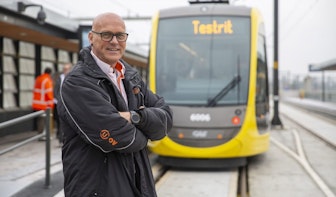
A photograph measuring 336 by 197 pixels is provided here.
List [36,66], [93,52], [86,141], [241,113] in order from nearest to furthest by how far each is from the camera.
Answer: [86,141], [93,52], [241,113], [36,66]

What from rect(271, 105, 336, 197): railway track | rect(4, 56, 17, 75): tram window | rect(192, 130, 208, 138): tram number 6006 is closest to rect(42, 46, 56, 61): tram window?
rect(4, 56, 17, 75): tram window

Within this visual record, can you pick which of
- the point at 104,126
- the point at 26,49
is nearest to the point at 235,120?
the point at 104,126

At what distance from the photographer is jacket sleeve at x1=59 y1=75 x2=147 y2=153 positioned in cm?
208

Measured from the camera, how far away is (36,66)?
1323 centimetres

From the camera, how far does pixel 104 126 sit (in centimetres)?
209

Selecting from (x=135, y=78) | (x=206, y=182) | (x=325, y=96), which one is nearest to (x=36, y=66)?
(x=206, y=182)

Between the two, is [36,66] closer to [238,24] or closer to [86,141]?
[238,24]

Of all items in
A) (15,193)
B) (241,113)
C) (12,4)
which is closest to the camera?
(15,193)

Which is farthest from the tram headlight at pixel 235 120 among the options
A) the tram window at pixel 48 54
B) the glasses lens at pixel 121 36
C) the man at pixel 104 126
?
the tram window at pixel 48 54

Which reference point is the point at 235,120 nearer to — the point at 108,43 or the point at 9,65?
the point at 108,43

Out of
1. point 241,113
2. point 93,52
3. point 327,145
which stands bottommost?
point 327,145

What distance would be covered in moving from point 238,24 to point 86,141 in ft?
20.1

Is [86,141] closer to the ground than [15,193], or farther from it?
farther from it

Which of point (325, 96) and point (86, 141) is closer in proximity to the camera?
point (86, 141)
